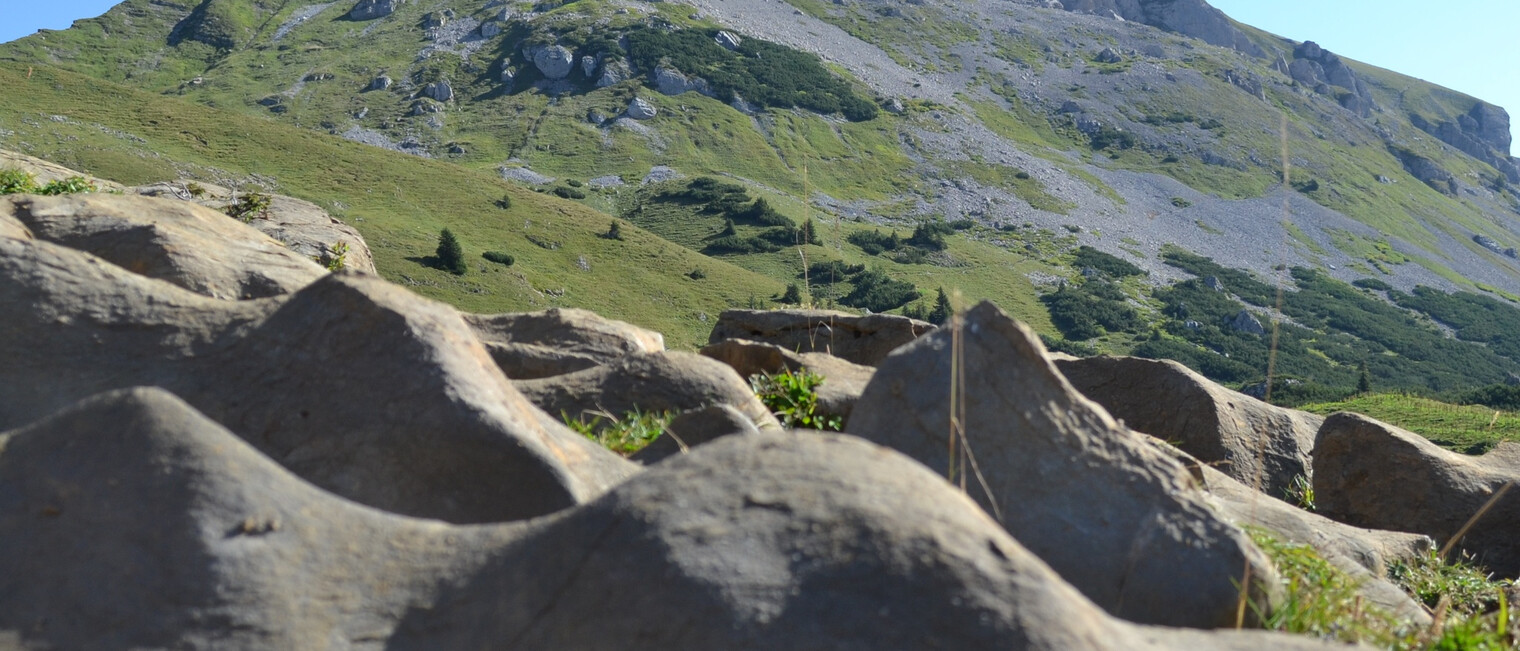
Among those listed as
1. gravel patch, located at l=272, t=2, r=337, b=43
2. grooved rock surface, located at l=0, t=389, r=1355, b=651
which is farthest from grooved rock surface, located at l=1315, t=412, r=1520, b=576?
gravel patch, located at l=272, t=2, r=337, b=43

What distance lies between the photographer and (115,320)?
584 centimetres

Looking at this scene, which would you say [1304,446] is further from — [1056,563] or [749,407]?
[1056,563]

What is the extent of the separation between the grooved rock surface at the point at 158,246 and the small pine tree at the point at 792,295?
6568cm

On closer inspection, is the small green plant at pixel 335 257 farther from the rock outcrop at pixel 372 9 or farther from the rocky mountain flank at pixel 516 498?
the rock outcrop at pixel 372 9

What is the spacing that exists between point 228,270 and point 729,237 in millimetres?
99233

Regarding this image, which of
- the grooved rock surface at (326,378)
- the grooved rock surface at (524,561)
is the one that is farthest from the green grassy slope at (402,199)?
the grooved rock surface at (524,561)

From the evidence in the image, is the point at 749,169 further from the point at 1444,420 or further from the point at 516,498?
the point at 516,498

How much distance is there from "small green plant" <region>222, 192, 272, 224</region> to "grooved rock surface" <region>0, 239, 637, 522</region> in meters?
12.5

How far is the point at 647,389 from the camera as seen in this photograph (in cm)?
821

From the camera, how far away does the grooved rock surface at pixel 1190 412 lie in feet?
38.4

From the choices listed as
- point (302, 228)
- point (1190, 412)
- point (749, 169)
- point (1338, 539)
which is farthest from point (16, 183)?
point (749, 169)

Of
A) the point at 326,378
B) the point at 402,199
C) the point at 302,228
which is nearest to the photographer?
the point at 326,378

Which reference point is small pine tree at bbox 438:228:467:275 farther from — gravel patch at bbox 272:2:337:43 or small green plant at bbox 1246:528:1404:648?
gravel patch at bbox 272:2:337:43

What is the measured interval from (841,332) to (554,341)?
5252 mm
